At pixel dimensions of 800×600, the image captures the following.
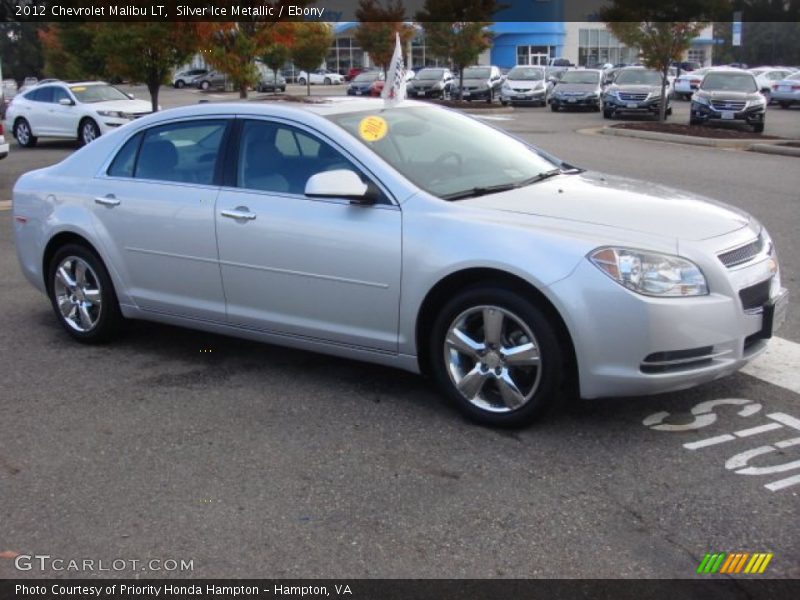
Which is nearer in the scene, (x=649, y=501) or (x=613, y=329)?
(x=649, y=501)

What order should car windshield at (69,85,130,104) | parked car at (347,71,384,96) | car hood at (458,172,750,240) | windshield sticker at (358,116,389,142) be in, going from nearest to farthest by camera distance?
car hood at (458,172,750,240)
windshield sticker at (358,116,389,142)
car windshield at (69,85,130,104)
parked car at (347,71,384,96)

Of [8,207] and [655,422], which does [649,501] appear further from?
[8,207]

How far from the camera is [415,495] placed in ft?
12.8

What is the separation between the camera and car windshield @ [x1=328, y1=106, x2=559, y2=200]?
5.04 meters

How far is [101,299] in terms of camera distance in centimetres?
605

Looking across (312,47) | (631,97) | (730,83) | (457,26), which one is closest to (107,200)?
(730,83)

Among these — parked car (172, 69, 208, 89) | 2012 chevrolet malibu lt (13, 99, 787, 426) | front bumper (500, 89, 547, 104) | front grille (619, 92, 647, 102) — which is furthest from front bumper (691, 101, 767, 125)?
parked car (172, 69, 208, 89)

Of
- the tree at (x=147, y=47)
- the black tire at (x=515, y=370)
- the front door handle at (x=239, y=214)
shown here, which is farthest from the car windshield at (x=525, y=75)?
the black tire at (x=515, y=370)

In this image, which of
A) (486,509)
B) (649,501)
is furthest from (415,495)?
(649,501)

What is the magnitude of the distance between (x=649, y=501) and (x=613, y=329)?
809mm

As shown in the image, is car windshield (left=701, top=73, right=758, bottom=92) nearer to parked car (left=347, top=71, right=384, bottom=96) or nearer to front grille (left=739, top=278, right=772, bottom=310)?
front grille (left=739, top=278, right=772, bottom=310)

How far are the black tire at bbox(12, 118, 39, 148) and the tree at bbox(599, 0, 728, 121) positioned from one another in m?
15.6

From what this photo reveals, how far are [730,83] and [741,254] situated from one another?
69.6 ft

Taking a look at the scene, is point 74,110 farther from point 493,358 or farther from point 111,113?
point 493,358
